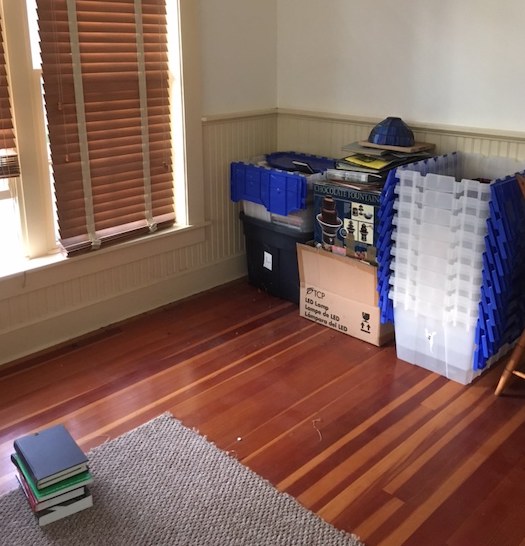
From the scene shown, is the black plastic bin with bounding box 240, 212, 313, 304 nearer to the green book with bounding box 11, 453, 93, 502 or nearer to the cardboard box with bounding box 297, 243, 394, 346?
the cardboard box with bounding box 297, 243, 394, 346

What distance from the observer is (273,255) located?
11.0ft

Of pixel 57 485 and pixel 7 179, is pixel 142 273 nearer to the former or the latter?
pixel 7 179

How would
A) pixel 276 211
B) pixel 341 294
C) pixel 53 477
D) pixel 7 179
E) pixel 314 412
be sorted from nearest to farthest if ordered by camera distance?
pixel 53 477, pixel 314 412, pixel 7 179, pixel 341 294, pixel 276 211

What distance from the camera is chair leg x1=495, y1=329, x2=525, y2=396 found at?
8.01 ft

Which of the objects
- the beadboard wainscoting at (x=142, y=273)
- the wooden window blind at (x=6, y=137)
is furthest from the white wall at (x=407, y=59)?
the wooden window blind at (x=6, y=137)

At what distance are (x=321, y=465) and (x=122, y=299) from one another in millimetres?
1430

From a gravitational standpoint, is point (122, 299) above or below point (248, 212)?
below

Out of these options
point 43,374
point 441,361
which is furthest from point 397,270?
point 43,374

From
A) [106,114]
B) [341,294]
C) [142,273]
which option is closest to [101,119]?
[106,114]

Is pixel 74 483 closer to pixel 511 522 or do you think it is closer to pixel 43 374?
pixel 43 374

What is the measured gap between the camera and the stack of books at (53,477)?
1.86 metres

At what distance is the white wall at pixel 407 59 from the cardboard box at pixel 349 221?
0.54m

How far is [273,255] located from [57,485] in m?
1.76

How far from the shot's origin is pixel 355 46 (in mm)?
3199
